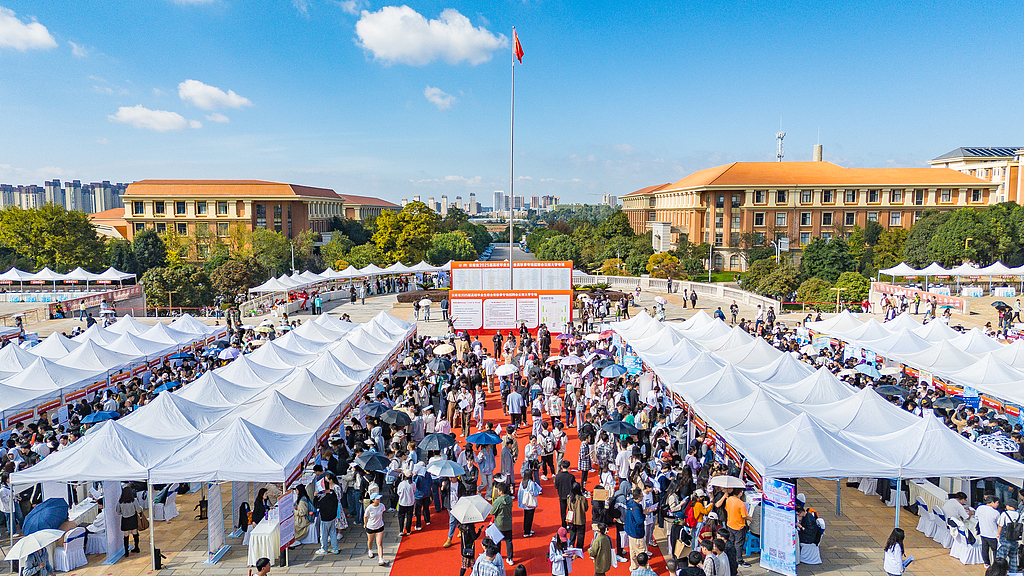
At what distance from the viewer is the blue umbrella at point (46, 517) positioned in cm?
952

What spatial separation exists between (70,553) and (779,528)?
10.3 meters

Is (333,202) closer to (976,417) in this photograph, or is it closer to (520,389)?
(520,389)

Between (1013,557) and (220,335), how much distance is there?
24397 millimetres

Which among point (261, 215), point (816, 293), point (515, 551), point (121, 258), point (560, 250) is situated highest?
point (261, 215)

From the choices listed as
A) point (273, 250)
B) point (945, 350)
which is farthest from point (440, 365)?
point (273, 250)

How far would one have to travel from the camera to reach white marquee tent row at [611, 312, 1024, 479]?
9.82 m

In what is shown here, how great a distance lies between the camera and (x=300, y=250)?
60938 millimetres

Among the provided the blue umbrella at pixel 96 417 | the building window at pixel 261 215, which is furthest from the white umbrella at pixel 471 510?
the building window at pixel 261 215

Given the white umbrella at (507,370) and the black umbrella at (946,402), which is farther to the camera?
the white umbrella at (507,370)

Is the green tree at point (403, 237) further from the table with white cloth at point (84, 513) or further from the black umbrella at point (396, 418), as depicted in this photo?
the table with white cloth at point (84, 513)

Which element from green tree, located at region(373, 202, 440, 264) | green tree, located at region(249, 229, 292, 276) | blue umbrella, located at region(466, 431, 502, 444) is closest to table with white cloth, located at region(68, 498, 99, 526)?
blue umbrella, located at region(466, 431, 502, 444)

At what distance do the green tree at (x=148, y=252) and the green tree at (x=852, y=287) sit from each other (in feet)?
177

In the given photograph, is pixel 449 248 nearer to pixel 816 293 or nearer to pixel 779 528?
pixel 816 293

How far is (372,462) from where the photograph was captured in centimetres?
1059
